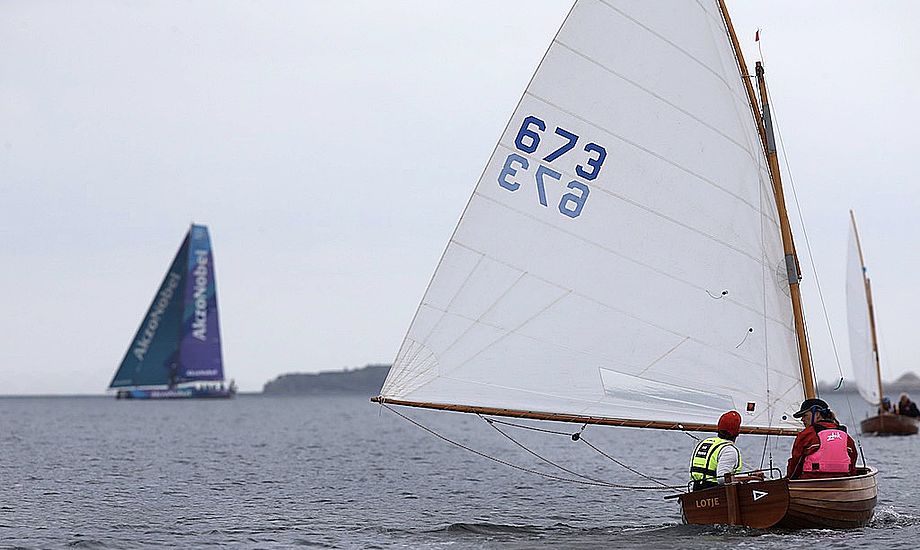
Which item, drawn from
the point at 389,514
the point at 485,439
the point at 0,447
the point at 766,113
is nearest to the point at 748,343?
the point at 766,113

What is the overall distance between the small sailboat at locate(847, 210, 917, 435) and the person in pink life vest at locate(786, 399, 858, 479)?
1501 inches

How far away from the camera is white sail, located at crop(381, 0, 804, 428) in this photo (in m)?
18.8

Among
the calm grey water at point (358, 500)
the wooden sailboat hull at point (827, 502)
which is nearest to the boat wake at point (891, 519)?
the calm grey water at point (358, 500)

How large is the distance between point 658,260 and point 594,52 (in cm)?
364

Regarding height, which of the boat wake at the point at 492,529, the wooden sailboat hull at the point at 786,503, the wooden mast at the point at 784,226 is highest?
the wooden mast at the point at 784,226

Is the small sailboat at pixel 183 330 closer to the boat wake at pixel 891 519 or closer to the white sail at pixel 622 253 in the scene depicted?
the boat wake at pixel 891 519

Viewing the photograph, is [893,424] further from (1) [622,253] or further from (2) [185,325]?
(2) [185,325]

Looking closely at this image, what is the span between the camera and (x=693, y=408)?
19.4 m

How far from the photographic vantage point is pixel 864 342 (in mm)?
56781

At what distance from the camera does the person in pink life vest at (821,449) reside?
18812mm

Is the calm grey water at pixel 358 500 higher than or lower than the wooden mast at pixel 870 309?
lower

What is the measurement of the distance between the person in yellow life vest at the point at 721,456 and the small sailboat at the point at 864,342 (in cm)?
3879

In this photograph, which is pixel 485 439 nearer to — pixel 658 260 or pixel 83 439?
pixel 83 439

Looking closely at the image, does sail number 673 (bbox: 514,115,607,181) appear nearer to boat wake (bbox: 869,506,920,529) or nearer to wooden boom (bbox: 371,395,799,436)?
wooden boom (bbox: 371,395,799,436)
